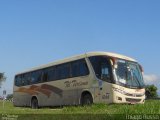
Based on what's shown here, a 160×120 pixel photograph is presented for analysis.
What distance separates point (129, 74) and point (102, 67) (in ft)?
5.11

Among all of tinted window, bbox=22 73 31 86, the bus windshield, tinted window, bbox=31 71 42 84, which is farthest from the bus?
tinted window, bbox=22 73 31 86

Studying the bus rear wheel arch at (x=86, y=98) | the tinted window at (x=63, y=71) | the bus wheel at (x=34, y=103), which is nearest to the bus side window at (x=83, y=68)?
the bus rear wheel arch at (x=86, y=98)

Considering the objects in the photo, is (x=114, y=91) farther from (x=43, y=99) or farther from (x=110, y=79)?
(x=43, y=99)

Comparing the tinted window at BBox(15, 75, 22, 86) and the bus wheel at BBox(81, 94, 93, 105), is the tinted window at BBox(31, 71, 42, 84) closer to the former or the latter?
the tinted window at BBox(15, 75, 22, 86)

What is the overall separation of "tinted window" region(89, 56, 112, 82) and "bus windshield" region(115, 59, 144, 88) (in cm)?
47

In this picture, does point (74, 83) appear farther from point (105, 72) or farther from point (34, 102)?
point (34, 102)

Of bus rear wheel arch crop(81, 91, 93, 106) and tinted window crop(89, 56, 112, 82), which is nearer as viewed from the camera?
tinted window crop(89, 56, 112, 82)

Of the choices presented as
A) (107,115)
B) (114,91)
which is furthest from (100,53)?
(107,115)

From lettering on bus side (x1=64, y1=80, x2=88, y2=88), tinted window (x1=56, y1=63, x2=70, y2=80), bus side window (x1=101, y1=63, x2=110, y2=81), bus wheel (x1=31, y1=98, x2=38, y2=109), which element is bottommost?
bus wheel (x1=31, y1=98, x2=38, y2=109)

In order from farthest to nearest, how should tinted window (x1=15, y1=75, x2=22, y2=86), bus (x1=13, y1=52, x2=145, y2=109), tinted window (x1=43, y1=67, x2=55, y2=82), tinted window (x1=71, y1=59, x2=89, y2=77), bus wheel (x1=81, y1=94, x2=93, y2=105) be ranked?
tinted window (x1=15, y1=75, x2=22, y2=86) → tinted window (x1=43, y1=67, x2=55, y2=82) → tinted window (x1=71, y1=59, x2=89, y2=77) → bus wheel (x1=81, y1=94, x2=93, y2=105) → bus (x1=13, y1=52, x2=145, y2=109)

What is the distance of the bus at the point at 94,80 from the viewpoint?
793 inches

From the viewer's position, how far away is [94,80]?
68.5 ft

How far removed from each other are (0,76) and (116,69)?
81.6m

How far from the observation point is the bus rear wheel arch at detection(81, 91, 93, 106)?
839 inches
